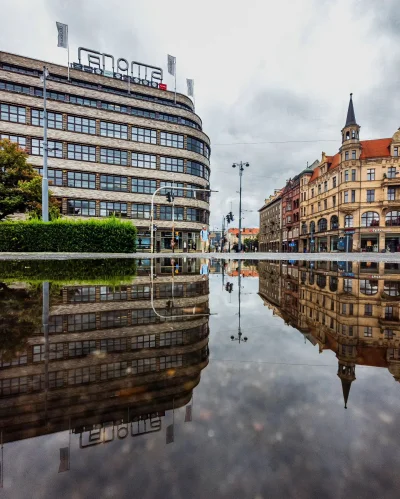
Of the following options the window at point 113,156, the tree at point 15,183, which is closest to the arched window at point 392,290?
the tree at point 15,183

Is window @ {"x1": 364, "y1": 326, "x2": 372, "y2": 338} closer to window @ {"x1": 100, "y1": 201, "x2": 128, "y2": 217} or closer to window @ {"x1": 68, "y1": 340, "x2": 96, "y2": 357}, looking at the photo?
window @ {"x1": 68, "y1": 340, "x2": 96, "y2": 357}

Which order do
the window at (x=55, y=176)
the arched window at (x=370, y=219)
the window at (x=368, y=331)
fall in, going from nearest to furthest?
the window at (x=368, y=331) → the window at (x=55, y=176) → the arched window at (x=370, y=219)

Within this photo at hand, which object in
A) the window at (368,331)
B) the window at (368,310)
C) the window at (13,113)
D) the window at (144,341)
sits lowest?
the window at (144,341)

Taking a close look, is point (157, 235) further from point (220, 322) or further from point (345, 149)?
point (220, 322)

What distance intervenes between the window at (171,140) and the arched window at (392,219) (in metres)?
36.9

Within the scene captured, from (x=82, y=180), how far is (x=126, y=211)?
743 centimetres

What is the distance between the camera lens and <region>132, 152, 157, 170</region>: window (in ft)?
152

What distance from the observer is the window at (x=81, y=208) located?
42281 mm

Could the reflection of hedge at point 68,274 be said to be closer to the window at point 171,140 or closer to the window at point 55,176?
the window at point 55,176

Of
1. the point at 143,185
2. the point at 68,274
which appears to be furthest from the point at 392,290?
the point at 143,185

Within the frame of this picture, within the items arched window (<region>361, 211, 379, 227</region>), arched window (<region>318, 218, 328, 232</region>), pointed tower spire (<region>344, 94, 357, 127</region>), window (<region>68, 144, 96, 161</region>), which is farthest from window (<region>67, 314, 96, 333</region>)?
arched window (<region>318, 218, 328, 232</region>)

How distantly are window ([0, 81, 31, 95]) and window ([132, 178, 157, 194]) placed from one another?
17.7m

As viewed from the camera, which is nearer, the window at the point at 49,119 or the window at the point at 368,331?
the window at the point at 368,331

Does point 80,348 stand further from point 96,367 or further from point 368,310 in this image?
point 368,310
